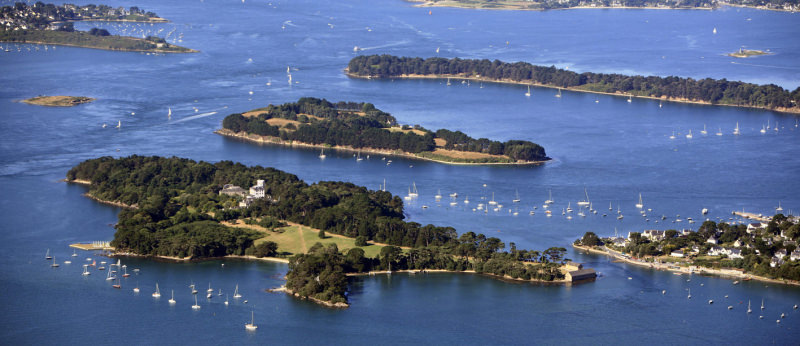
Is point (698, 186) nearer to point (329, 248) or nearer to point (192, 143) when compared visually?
point (329, 248)

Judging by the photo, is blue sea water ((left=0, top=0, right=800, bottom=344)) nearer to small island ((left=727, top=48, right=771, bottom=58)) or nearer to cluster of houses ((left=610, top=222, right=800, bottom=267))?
small island ((left=727, top=48, right=771, bottom=58))

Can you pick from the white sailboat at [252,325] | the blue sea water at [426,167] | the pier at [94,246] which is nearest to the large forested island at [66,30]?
the blue sea water at [426,167]

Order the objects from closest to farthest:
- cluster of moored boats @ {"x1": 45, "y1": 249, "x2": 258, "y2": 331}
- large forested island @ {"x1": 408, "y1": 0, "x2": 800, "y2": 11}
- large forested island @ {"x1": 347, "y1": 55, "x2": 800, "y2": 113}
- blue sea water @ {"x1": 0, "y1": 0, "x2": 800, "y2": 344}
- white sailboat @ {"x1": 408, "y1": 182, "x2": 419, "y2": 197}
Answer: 1. blue sea water @ {"x1": 0, "y1": 0, "x2": 800, "y2": 344}
2. cluster of moored boats @ {"x1": 45, "y1": 249, "x2": 258, "y2": 331}
3. white sailboat @ {"x1": 408, "y1": 182, "x2": 419, "y2": 197}
4. large forested island @ {"x1": 347, "y1": 55, "x2": 800, "y2": 113}
5. large forested island @ {"x1": 408, "y1": 0, "x2": 800, "y2": 11}

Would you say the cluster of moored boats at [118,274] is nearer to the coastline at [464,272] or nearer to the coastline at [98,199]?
the coastline at [464,272]

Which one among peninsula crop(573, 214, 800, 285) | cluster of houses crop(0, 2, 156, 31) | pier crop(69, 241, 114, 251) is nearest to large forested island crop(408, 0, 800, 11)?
cluster of houses crop(0, 2, 156, 31)

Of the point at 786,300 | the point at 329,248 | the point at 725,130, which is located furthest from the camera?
the point at 725,130

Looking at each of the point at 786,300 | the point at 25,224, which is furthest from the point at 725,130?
the point at 25,224
